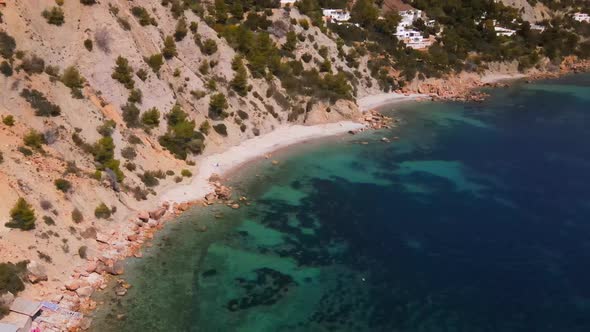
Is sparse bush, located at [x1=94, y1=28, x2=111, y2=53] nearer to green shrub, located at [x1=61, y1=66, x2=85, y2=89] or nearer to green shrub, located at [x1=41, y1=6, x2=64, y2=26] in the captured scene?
green shrub, located at [x1=41, y1=6, x2=64, y2=26]

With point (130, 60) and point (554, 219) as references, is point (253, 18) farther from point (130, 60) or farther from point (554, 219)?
point (554, 219)

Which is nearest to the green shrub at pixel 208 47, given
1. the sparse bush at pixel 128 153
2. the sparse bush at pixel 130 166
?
the sparse bush at pixel 128 153

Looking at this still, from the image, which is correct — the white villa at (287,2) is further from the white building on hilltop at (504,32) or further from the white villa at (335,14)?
the white building on hilltop at (504,32)

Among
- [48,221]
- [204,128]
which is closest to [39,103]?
[48,221]

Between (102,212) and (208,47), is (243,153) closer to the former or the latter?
(208,47)

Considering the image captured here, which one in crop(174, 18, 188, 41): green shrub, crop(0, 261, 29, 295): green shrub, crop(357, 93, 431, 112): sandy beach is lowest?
crop(0, 261, 29, 295): green shrub

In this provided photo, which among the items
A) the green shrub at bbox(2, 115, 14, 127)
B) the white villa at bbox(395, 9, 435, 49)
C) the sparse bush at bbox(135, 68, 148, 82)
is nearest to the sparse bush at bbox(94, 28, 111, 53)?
the sparse bush at bbox(135, 68, 148, 82)

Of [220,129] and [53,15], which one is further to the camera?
[220,129]
